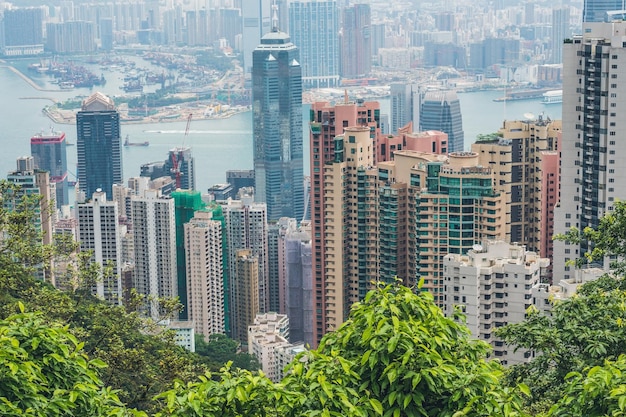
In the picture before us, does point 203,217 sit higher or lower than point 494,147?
lower

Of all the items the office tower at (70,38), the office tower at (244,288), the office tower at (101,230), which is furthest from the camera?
the office tower at (70,38)

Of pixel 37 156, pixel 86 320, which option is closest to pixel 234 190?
pixel 37 156

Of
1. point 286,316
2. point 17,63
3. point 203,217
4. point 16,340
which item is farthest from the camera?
point 17,63

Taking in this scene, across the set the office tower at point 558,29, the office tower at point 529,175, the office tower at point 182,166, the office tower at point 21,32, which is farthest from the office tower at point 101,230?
the office tower at point 21,32

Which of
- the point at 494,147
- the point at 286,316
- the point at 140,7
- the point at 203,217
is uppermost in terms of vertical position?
the point at 140,7

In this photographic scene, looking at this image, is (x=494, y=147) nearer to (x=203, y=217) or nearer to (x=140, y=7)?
(x=203, y=217)

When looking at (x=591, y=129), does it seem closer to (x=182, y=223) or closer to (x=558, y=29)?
(x=182, y=223)

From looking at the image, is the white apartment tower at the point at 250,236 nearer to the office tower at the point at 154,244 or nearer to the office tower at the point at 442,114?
the office tower at the point at 154,244
